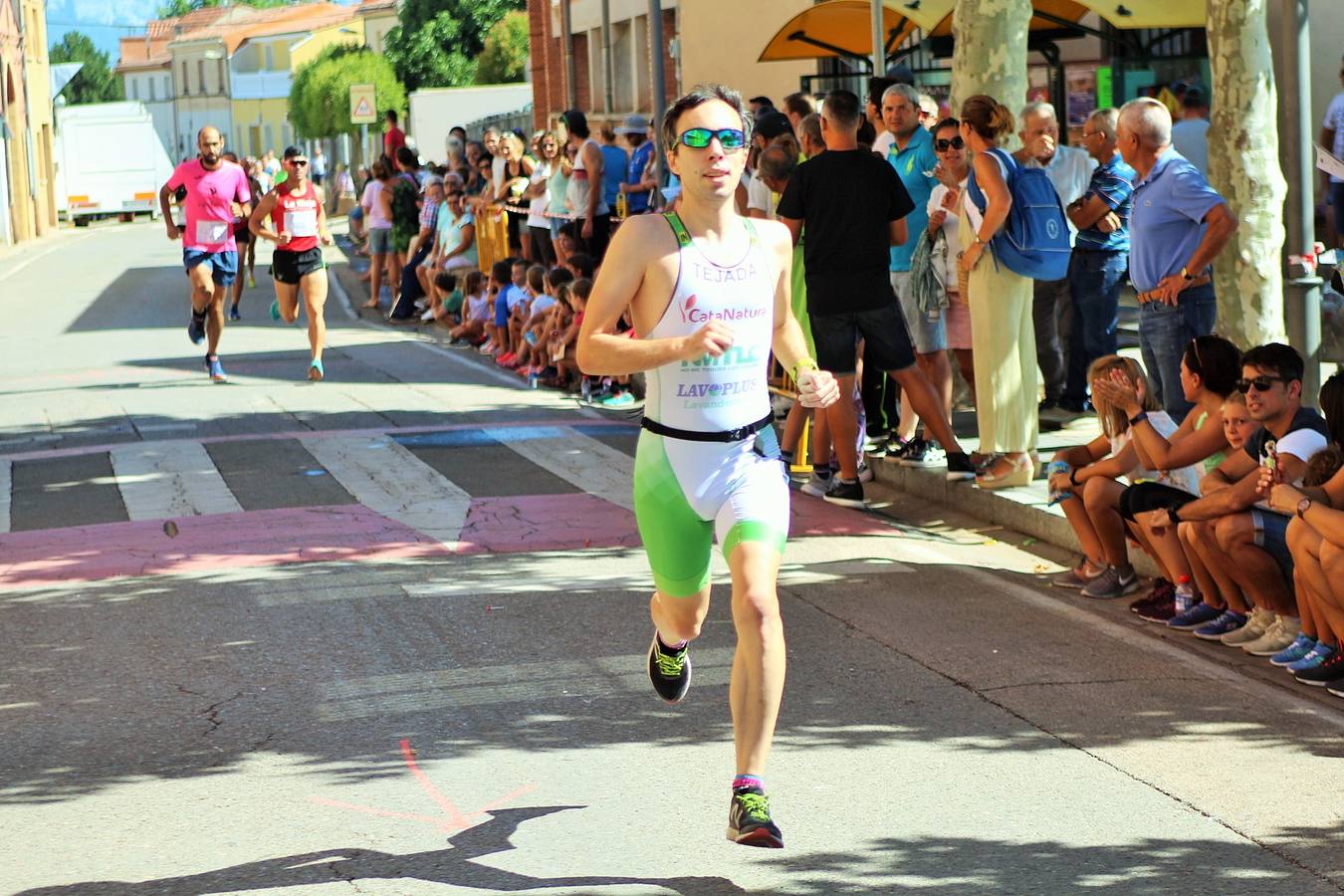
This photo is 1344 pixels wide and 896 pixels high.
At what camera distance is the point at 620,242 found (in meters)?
5.42

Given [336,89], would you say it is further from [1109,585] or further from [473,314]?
[1109,585]

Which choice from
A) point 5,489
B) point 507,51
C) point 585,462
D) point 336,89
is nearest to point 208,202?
point 5,489

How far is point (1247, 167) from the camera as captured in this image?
975 centimetres

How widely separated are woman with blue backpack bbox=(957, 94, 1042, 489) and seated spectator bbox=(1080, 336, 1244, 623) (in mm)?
2225

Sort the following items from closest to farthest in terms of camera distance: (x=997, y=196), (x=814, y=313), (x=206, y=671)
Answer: (x=206, y=671) < (x=997, y=196) < (x=814, y=313)

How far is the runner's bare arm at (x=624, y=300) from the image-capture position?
5301 millimetres

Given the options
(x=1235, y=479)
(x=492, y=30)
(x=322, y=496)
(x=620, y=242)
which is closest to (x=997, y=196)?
(x=1235, y=479)

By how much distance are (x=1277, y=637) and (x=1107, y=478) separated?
1.30 meters

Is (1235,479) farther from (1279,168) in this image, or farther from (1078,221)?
(1078,221)

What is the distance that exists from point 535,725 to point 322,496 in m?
5.22

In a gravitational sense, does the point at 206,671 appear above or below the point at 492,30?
below

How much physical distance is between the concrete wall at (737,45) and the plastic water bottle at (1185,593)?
1963 centimetres

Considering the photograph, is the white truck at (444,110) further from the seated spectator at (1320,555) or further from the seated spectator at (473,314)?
the seated spectator at (1320,555)

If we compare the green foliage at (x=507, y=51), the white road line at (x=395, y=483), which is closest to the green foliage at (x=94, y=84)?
the green foliage at (x=507, y=51)
